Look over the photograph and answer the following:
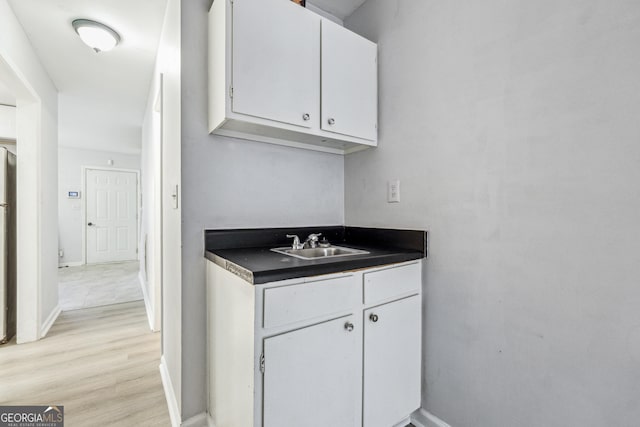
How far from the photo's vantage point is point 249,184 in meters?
1.58

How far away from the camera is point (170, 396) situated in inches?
63.5

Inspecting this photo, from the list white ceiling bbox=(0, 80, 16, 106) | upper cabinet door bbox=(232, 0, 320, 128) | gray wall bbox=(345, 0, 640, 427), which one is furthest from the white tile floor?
gray wall bbox=(345, 0, 640, 427)

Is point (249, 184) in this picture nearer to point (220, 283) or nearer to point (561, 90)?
point (220, 283)

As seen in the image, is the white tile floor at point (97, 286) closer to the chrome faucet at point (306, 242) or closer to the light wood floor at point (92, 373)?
the light wood floor at point (92, 373)

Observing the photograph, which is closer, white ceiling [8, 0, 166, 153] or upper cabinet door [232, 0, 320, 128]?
upper cabinet door [232, 0, 320, 128]

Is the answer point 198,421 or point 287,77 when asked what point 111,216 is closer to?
point 198,421

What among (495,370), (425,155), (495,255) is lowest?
(495,370)

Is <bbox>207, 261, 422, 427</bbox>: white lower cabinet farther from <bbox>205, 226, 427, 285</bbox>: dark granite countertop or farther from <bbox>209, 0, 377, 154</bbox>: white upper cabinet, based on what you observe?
<bbox>209, 0, 377, 154</bbox>: white upper cabinet

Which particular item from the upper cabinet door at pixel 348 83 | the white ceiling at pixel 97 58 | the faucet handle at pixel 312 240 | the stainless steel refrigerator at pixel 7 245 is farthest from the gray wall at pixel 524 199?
the stainless steel refrigerator at pixel 7 245

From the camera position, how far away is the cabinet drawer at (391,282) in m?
1.23

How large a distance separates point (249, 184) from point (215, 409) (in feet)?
3.63

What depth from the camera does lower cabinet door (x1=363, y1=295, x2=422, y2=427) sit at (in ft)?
4.02

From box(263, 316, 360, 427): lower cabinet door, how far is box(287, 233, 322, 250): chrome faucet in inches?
22.5

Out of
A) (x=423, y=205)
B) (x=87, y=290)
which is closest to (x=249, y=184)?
(x=423, y=205)
